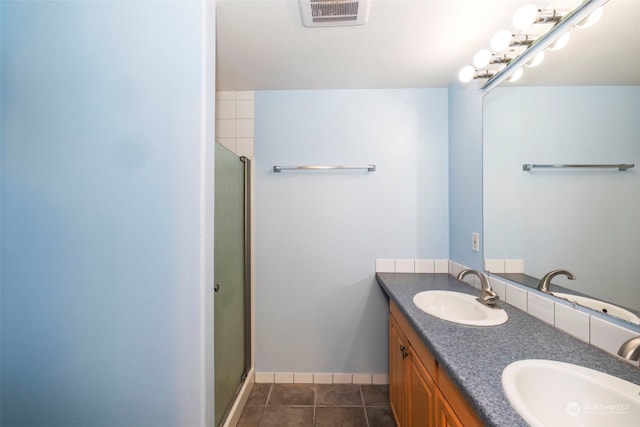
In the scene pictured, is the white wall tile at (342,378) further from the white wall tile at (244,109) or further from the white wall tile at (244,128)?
the white wall tile at (244,109)

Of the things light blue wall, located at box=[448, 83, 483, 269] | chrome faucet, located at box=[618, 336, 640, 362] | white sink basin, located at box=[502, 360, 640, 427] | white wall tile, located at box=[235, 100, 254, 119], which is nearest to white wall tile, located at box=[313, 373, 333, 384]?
light blue wall, located at box=[448, 83, 483, 269]

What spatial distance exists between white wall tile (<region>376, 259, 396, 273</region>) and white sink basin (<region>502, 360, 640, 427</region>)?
108 centimetres

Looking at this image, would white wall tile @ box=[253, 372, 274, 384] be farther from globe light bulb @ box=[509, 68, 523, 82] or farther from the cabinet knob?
globe light bulb @ box=[509, 68, 523, 82]

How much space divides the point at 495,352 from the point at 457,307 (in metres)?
0.55

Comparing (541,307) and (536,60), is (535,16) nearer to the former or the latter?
(536,60)

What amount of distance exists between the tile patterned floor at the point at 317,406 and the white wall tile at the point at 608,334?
4.00 ft

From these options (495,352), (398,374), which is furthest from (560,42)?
(398,374)

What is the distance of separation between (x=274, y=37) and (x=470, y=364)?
5.69 ft

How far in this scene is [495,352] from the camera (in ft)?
2.49

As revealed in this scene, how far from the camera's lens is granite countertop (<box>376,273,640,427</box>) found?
0.57 meters

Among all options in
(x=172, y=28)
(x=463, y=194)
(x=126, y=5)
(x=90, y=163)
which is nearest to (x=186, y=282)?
(x=90, y=163)

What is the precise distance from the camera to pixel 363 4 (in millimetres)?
1040

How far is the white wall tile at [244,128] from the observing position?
6.00 feet

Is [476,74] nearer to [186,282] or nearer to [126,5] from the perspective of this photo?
[126,5]
